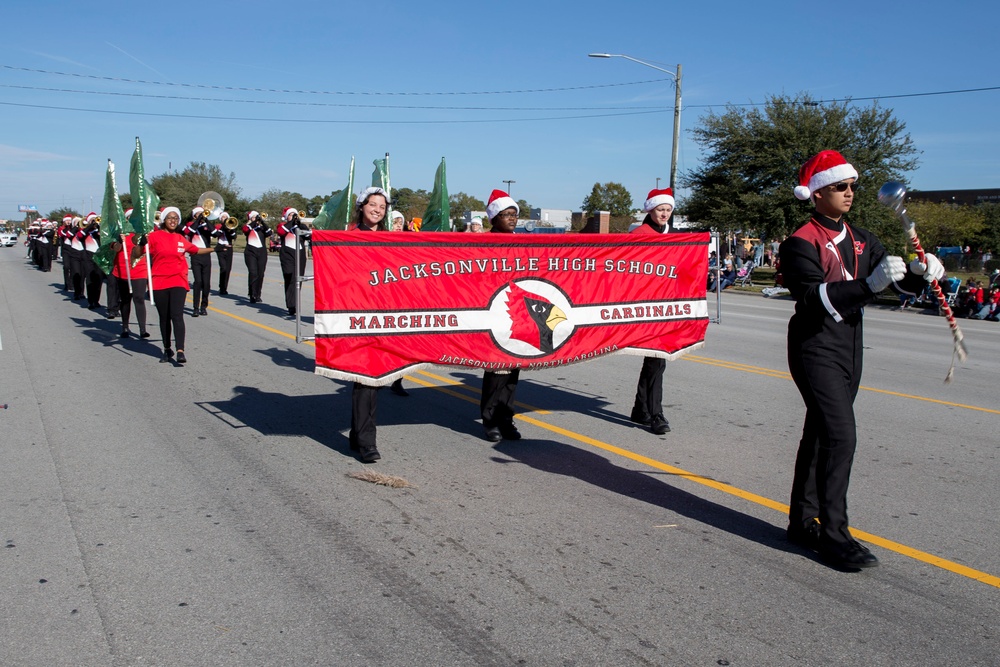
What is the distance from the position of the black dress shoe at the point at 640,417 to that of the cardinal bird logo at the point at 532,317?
3.96ft

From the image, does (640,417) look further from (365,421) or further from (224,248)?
(224,248)

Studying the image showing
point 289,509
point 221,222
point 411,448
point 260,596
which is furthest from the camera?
point 221,222

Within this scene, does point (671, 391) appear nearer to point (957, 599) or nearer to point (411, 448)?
point (411, 448)

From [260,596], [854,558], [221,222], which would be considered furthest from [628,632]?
[221,222]

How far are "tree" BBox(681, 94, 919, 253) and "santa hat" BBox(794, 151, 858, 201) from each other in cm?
2641

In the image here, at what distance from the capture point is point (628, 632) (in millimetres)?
3646

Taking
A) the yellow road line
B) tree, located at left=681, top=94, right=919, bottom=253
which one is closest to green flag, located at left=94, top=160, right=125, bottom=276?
the yellow road line

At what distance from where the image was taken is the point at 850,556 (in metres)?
4.28

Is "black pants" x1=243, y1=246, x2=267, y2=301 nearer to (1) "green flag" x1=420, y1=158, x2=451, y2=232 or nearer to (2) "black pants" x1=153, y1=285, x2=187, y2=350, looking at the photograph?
(2) "black pants" x1=153, y1=285, x2=187, y2=350

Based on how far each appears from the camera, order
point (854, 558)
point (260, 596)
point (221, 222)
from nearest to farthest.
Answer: point (260, 596) < point (854, 558) < point (221, 222)

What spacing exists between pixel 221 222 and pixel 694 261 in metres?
16.8

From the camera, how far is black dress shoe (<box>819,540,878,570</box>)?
428 cm

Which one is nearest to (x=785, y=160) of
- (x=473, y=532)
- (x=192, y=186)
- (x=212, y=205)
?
(x=212, y=205)

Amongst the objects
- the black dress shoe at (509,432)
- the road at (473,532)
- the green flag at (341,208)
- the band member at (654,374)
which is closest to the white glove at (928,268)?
the road at (473,532)
